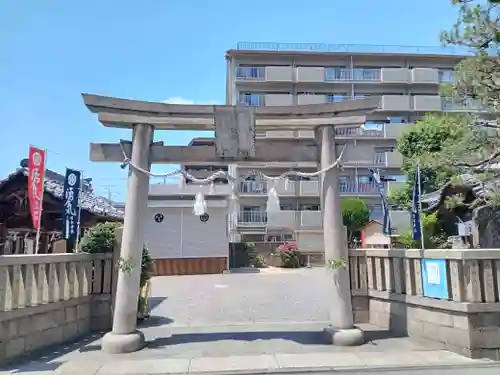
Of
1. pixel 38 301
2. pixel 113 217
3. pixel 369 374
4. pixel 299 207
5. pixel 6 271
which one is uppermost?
pixel 299 207

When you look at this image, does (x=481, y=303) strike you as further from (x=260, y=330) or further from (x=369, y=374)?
(x=260, y=330)

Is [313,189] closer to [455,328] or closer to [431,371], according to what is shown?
[455,328]

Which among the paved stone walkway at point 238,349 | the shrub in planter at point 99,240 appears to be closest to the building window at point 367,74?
the paved stone walkway at point 238,349

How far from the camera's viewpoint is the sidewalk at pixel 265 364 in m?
5.98

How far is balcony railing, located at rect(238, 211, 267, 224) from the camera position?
32.5m

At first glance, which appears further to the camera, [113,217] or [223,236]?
[223,236]

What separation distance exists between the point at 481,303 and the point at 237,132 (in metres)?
4.92

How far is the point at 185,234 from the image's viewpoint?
2194cm

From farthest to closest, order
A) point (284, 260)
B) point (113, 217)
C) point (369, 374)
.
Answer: point (284, 260), point (113, 217), point (369, 374)

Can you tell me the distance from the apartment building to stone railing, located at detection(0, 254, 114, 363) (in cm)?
2331

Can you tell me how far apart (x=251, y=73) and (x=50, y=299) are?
3008cm

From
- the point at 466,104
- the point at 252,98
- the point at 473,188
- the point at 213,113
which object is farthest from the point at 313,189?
the point at 213,113

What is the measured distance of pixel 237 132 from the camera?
7.96 meters

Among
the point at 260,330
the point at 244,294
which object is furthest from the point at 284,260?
the point at 260,330
